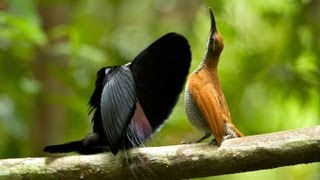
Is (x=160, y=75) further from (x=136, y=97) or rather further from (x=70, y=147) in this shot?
(x=70, y=147)

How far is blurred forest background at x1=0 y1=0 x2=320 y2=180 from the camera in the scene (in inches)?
84.7

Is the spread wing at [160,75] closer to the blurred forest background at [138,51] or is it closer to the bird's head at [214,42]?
the bird's head at [214,42]

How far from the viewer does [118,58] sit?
2639mm

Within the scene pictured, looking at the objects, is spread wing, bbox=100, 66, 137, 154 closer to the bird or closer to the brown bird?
the bird

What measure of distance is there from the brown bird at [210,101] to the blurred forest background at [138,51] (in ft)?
1.71

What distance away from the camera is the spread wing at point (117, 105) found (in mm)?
1271

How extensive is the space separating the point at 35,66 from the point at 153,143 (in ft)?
4.61

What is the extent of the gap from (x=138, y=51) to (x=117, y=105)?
54.3 inches

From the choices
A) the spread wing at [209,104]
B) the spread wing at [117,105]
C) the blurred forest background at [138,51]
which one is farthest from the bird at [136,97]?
the blurred forest background at [138,51]

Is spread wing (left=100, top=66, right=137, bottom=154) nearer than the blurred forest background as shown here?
Yes

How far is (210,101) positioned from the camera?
49.7 inches

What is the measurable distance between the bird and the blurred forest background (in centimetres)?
42

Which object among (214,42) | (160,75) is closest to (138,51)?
(160,75)

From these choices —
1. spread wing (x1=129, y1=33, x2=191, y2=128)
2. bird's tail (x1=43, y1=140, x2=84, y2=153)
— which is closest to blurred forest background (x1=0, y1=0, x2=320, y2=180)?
spread wing (x1=129, y1=33, x2=191, y2=128)
